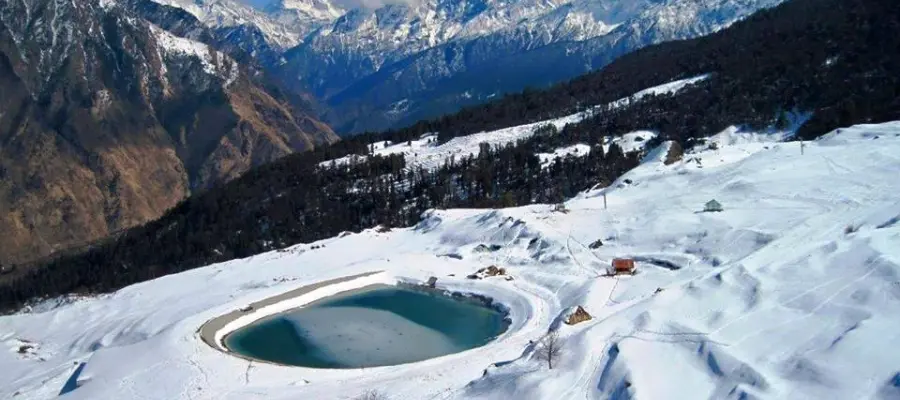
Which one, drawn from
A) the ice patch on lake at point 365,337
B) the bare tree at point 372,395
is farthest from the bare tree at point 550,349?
the ice patch on lake at point 365,337

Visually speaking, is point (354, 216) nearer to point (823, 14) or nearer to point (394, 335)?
point (394, 335)

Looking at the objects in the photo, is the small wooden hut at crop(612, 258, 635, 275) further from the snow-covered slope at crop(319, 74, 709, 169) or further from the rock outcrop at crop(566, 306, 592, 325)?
the snow-covered slope at crop(319, 74, 709, 169)

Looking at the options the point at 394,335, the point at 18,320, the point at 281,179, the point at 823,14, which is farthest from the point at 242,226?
the point at 823,14

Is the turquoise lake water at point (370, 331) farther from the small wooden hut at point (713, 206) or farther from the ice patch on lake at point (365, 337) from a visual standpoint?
the small wooden hut at point (713, 206)

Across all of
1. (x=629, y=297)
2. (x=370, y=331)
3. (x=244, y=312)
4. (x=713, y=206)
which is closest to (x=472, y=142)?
(x=713, y=206)

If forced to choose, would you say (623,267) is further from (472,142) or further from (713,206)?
(472,142)

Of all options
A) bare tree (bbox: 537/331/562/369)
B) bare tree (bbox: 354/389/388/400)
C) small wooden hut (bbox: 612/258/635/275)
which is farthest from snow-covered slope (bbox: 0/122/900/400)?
bare tree (bbox: 354/389/388/400)
